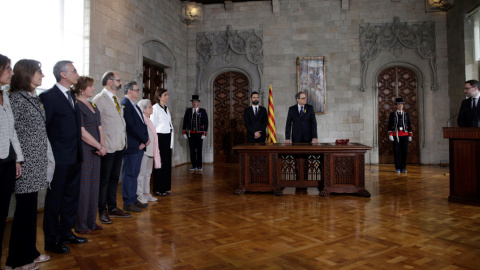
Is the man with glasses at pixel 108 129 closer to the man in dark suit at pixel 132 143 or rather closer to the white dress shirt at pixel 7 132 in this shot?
the man in dark suit at pixel 132 143

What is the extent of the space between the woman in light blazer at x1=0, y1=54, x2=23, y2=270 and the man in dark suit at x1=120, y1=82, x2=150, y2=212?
1798 mm

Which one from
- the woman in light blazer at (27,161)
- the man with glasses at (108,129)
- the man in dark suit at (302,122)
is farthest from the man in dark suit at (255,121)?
the woman in light blazer at (27,161)

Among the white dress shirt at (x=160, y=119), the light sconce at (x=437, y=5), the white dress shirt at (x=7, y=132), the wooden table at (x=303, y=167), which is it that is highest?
the light sconce at (x=437, y=5)

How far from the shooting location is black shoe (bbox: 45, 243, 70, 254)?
9.02 feet

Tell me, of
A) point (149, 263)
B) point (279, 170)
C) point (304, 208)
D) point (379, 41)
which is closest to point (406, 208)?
point (304, 208)

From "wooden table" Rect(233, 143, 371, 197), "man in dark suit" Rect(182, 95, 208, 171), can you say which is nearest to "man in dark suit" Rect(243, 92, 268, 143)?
"wooden table" Rect(233, 143, 371, 197)

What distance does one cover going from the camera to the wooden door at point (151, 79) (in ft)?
27.0

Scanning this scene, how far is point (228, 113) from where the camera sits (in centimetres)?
1016

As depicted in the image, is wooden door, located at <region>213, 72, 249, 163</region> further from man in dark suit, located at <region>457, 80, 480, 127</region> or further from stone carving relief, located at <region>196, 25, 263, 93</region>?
man in dark suit, located at <region>457, 80, 480, 127</region>

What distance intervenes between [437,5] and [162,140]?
8.12 metres

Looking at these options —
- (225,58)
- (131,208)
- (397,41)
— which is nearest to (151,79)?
(225,58)

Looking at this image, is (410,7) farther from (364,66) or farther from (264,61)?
(264,61)

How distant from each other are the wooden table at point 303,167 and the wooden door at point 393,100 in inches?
187

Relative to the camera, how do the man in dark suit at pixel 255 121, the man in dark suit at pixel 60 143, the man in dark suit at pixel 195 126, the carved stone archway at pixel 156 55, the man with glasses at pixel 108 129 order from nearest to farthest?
the man in dark suit at pixel 60 143, the man with glasses at pixel 108 129, the man in dark suit at pixel 255 121, the carved stone archway at pixel 156 55, the man in dark suit at pixel 195 126
